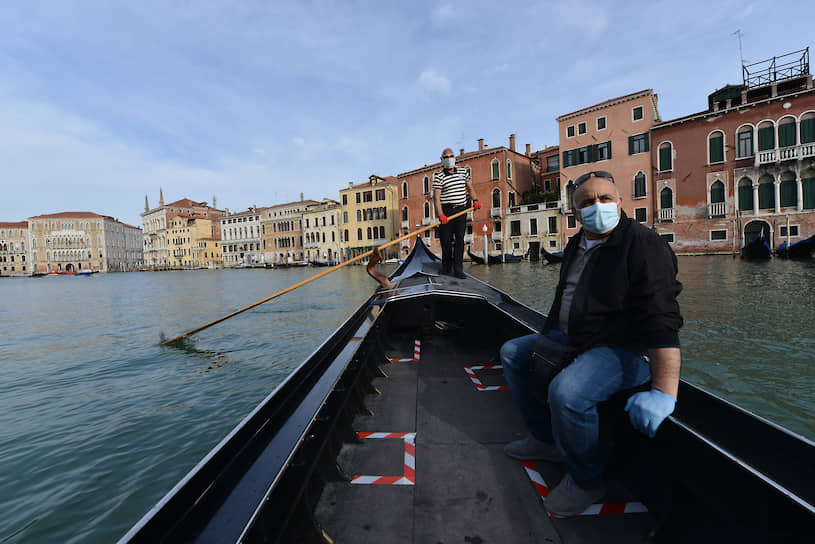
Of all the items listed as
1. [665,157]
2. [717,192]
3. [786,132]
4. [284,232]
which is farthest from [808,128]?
[284,232]

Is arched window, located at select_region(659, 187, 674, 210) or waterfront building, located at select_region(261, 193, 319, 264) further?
waterfront building, located at select_region(261, 193, 319, 264)

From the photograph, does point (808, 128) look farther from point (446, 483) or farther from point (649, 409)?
point (446, 483)

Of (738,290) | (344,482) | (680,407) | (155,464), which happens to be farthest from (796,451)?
(738,290)

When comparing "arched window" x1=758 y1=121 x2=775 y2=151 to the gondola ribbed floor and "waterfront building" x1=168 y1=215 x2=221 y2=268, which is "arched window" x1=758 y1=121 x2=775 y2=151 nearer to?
the gondola ribbed floor

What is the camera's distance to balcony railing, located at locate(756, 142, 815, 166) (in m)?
15.3

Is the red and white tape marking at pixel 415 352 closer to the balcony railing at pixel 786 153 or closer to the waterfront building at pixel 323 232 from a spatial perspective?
the balcony railing at pixel 786 153

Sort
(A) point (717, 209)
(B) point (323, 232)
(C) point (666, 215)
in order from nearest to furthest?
(A) point (717, 209) → (C) point (666, 215) → (B) point (323, 232)

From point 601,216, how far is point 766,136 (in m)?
21.1

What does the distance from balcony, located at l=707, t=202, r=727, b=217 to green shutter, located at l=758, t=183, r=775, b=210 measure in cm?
114

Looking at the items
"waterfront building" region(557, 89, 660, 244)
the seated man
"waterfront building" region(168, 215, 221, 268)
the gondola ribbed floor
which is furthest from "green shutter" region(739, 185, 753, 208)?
"waterfront building" region(168, 215, 221, 268)

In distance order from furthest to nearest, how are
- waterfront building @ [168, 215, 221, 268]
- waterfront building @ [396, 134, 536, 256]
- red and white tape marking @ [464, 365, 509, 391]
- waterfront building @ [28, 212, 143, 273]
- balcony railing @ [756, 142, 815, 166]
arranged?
waterfront building @ [28, 212, 143, 273] < waterfront building @ [168, 215, 221, 268] < waterfront building @ [396, 134, 536, 256] < balcony railing @ [756, 142, 815, 166] < red and white tape marking @ [464, 365, 509, 391]

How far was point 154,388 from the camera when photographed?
12.0 feet

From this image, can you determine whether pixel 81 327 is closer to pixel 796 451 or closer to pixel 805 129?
pixel 796 451

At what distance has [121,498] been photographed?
2.02 meters
